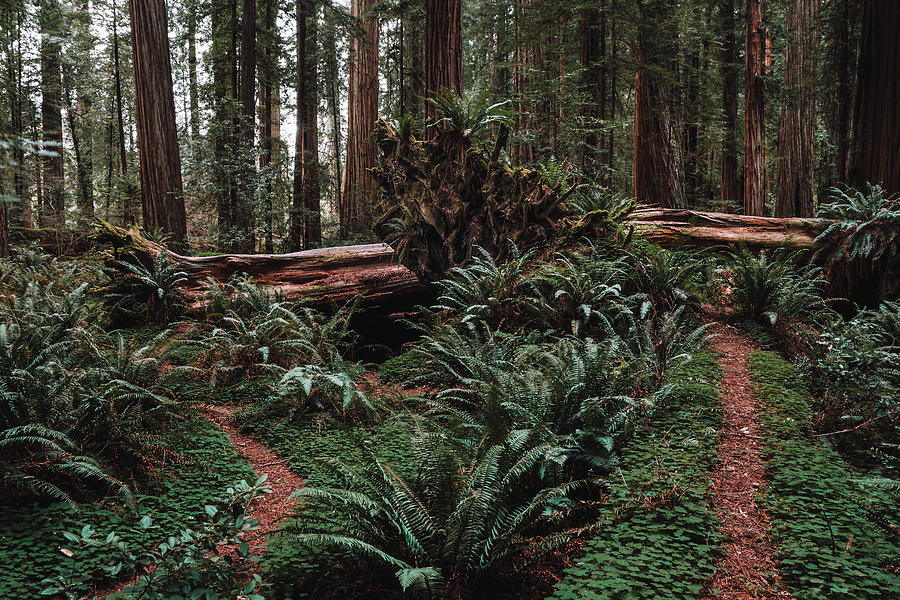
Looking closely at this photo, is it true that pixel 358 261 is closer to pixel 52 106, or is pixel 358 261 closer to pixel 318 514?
pixel 318 514

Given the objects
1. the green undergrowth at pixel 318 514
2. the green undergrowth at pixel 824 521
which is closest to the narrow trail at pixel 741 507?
the green undergrowth at pixel 824 521

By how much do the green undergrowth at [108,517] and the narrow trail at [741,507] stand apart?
297 cm

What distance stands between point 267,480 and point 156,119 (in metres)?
8.36

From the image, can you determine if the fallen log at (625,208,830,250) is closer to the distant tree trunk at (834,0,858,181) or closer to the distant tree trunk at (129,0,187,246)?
the distant tree trunk at (834,0,858,181)

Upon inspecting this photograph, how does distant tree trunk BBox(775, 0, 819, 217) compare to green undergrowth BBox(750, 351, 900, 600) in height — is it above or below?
above

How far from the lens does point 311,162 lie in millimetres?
14523

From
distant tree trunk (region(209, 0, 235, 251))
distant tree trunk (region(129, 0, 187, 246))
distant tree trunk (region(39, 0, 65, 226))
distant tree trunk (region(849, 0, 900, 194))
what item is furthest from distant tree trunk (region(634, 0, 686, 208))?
distant tree trunk (region(39, 0, 65, 226))

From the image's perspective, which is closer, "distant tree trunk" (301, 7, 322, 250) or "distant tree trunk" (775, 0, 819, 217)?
"distant tree trunk" (775, 0, 819, 217)

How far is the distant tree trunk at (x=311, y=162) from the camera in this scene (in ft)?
48.6

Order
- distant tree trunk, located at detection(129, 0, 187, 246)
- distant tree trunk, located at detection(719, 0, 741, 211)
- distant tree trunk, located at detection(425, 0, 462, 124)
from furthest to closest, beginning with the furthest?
distant tree trunk, located at detection(719, 0, 741, 211), distant tree trunk, located at detection(129, 0, 187, 246), distant tree trunk, located at detection(425, 0, 462, 124)

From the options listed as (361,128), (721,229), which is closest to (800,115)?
(721,229)

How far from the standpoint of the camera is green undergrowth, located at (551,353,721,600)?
2225 millimetres

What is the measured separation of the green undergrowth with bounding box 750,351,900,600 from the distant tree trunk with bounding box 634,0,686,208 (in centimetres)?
843

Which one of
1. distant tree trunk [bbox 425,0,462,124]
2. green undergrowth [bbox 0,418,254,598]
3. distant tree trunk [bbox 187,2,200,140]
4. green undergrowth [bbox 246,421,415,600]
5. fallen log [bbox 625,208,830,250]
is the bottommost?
green undergrowth [bbox 246,421,415,600]
